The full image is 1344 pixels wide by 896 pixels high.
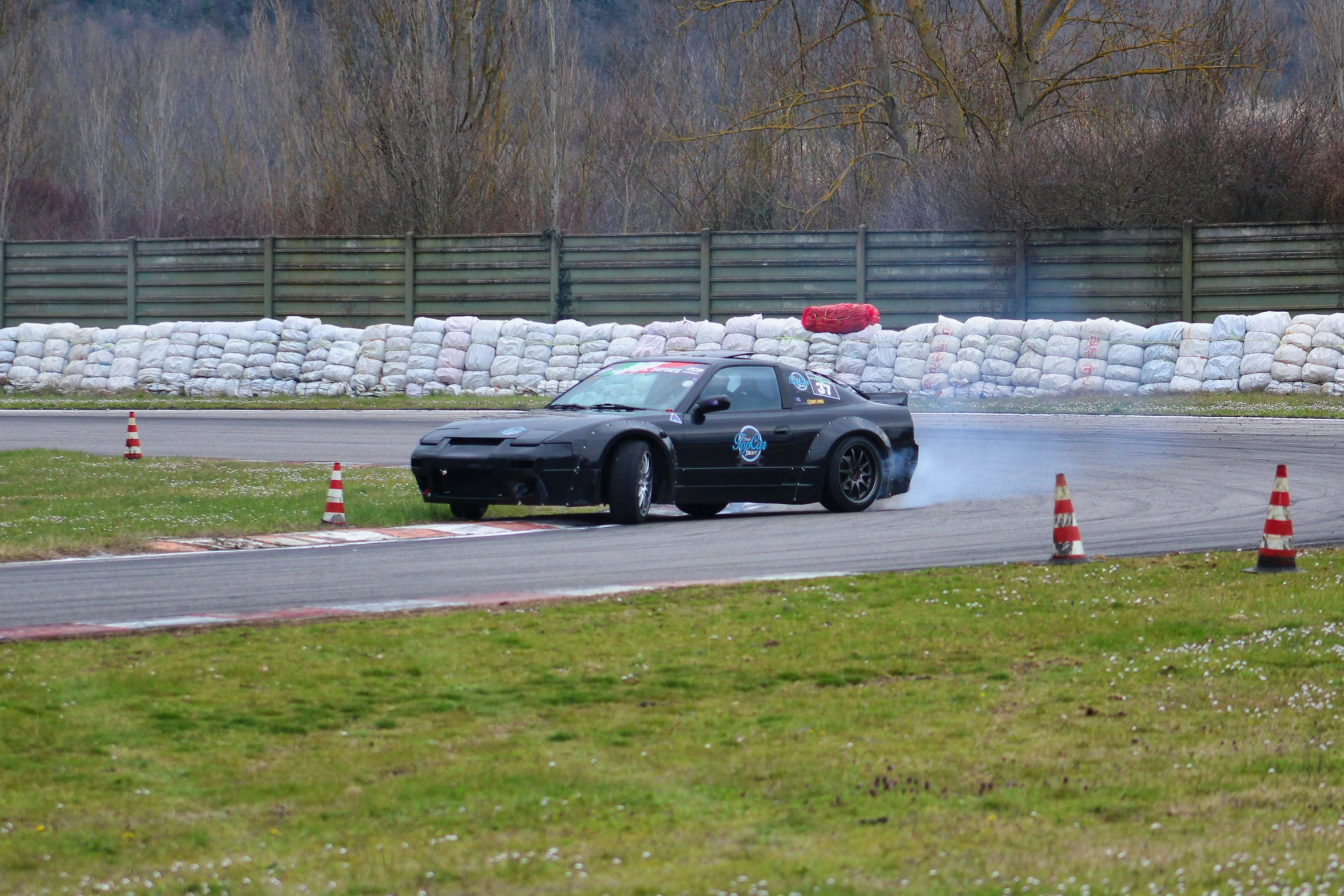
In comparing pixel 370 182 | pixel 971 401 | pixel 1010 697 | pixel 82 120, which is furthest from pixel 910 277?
pixel 82 120

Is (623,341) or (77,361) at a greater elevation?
(623,341)

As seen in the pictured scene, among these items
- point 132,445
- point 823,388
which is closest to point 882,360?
point 132,445

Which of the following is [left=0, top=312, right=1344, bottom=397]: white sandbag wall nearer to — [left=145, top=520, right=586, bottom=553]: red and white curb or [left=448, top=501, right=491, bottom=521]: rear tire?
[left=448, top=501, right=491, bottom=521]: rear tire

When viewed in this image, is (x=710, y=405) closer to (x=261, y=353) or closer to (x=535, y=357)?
(x=535, y=357)

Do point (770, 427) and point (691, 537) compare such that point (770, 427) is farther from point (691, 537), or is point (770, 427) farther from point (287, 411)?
point (287, 411)

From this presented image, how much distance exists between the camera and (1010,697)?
664cm

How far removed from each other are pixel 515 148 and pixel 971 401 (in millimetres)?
18958

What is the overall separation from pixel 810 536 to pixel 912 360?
15.5 m

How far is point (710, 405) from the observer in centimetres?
1320

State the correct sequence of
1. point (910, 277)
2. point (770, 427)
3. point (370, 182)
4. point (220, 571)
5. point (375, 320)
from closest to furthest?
point (220, 571) → point (770, 427) → point (910, 277) → point (375, 320) → point (370, 182)

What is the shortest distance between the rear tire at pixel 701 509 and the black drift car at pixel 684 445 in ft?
0.08

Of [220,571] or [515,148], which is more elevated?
[515,148]

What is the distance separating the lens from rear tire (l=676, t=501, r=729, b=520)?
13734mm

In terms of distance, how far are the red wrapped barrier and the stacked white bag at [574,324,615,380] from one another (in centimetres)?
339
